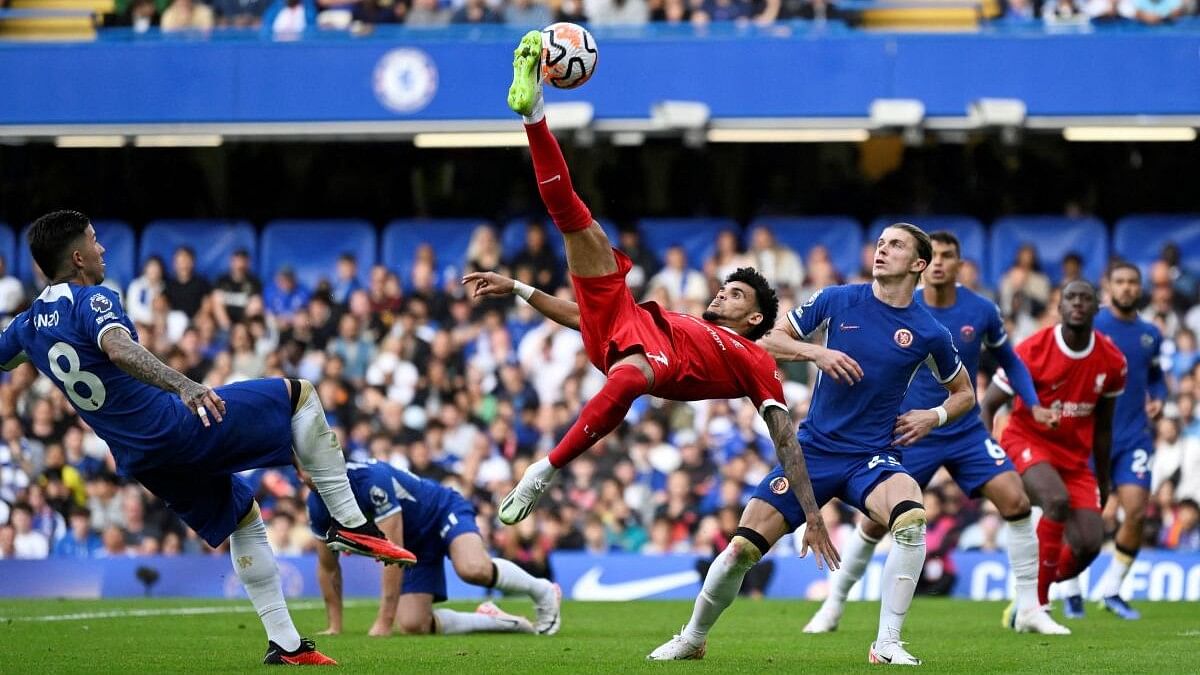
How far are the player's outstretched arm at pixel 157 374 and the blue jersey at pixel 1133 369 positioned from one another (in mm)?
8320

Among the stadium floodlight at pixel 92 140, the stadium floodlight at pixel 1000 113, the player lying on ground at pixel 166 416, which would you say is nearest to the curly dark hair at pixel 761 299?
the player lying on ground at pixel 166 416

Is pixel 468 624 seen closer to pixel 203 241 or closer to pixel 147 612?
pixel 147 612

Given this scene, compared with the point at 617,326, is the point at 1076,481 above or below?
below

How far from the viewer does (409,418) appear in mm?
19672

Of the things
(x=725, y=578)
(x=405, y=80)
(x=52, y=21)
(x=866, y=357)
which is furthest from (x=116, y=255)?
(x=725, y=578)

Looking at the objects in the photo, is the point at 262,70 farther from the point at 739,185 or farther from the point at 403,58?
the point at 739,185

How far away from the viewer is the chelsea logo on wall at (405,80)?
808 inches

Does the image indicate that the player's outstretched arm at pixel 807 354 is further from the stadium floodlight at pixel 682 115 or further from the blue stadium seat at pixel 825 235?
the blue stadium seat at pixel 825 235

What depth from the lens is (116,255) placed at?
21969 mm

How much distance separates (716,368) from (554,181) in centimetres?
131

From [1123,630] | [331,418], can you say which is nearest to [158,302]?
[331,418]

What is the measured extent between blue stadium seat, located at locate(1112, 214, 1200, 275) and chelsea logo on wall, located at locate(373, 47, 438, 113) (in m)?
8.50

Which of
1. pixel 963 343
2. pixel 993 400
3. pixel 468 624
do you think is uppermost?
pixel 963 343

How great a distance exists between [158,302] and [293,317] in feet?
5.57
